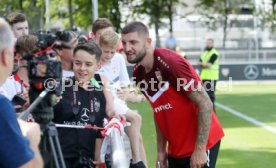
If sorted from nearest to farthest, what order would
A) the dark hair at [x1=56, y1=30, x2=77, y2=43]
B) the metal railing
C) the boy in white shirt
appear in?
the dark hair at [x1=56, y1=30, x2=77, y2=43], the boy in white shirt, the metal railing

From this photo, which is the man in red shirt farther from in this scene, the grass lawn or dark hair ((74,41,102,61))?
the grass lawn

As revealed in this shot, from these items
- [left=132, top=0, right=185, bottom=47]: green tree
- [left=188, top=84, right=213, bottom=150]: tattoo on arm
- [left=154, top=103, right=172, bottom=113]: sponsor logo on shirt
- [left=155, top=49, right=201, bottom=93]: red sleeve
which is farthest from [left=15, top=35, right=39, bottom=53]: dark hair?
[left=132, top=0, right=185, bottom=47]: green tree

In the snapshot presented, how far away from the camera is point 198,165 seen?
6.03 metres

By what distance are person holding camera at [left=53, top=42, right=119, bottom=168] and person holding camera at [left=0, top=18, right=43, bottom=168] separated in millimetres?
2403

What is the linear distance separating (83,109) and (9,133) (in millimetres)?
2689

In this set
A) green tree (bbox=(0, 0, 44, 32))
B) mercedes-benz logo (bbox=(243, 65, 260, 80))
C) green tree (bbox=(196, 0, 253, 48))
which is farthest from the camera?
green tree (bbox=(196, 0, 253, 48))

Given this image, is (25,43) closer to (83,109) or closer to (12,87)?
(12,87)

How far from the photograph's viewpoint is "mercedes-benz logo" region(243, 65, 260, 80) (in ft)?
110

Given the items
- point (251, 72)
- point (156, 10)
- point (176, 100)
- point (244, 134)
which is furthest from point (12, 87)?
point (156, 10)

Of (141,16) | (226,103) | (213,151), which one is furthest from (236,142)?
(141,16)

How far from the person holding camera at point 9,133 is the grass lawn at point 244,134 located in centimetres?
737

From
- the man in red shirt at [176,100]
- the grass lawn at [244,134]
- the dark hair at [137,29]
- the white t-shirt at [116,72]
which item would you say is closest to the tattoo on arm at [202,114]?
the man in red shirt at [176,100]

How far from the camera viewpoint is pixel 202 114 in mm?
5926

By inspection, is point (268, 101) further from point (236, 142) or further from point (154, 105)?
point (154, 105)
